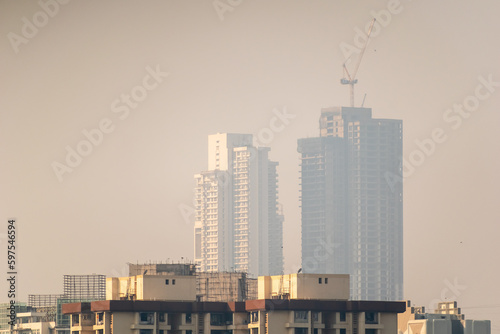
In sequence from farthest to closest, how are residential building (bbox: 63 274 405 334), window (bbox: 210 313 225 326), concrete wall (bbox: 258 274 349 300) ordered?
window (bbox: 210 313 225 326) → concrete wall (bbox: 258 274 349 300) → residential building (bbox: 63 274 405 334)

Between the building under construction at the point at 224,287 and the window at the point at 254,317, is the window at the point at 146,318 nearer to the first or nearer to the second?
the window at the point at 254,317

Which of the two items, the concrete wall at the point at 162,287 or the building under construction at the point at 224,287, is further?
the building under construction at the point at 224,287

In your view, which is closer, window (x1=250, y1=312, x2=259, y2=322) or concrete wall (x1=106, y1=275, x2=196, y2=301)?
window (x1=250, y1=312, x2=259, y2=322)

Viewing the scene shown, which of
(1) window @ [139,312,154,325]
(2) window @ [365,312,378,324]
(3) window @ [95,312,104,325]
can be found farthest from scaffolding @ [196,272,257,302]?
(2) window @ [365,312,378,324]

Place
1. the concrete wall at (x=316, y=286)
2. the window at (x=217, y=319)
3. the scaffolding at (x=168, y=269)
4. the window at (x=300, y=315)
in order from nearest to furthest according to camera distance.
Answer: the window at (x=300, y=315), the concrete wall at (x=316, y=286), the window at (x=217, y=319), the scaffolding at (x=168, y=269)

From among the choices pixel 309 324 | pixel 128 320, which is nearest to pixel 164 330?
pixel 128 320

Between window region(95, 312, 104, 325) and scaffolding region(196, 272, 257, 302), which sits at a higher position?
scaffolding region(196, 272, 257, 302)

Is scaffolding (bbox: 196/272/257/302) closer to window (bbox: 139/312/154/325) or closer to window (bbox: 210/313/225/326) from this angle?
window (bbox: 210/313/225/326)

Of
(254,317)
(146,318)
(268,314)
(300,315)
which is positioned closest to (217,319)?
(254,317)

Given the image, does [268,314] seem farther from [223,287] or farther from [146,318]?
[223,287]

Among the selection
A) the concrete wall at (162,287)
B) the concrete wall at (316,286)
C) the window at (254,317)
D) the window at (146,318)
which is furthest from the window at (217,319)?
the concrete wall at (316,286)

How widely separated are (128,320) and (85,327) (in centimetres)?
886

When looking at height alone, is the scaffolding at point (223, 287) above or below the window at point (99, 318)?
above

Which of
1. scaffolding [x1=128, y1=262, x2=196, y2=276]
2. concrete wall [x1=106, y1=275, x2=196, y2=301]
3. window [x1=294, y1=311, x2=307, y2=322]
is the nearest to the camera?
window [x1=294, y1=311, x2=307, y2=322]
